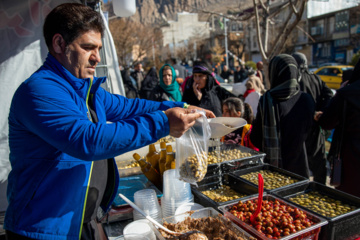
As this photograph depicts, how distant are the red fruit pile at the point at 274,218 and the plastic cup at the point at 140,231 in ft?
1.84

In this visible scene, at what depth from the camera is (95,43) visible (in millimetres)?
1301

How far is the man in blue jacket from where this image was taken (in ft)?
3.54

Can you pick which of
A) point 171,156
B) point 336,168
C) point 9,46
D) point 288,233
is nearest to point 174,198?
point 171,156

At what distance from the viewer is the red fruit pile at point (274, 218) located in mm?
1551

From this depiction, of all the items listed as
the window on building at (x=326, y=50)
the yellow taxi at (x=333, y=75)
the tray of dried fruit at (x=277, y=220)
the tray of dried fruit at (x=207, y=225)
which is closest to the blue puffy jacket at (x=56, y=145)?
the tray of dried fruit at (x=207, y=225)

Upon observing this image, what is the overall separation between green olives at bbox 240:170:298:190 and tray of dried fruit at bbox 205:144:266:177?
12 cm

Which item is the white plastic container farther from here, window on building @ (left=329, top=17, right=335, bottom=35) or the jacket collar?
window on building @ (left=329, top=17, right=335, bottom=35)

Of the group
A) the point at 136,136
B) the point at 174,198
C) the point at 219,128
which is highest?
the point at 136,136

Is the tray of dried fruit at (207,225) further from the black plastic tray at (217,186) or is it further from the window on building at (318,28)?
the window on building at (318,28)

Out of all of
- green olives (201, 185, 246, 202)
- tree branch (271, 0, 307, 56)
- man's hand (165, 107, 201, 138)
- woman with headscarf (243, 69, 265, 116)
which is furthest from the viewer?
woman with headscarf (243, 69, 265, 116)

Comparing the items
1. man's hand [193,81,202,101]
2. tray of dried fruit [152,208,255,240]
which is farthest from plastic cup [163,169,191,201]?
man's hand [193,81,202,101]

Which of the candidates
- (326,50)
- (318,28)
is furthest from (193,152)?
(318,28)

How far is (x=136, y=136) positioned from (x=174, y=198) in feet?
2.79

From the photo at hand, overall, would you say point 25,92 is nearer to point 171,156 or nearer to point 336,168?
point 171,156
